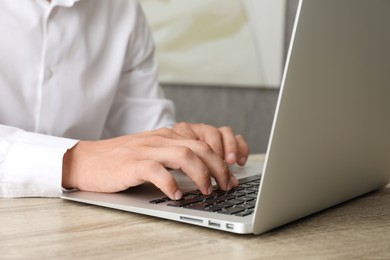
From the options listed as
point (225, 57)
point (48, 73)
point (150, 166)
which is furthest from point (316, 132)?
point (225, 57)

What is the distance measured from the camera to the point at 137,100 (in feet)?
4.82

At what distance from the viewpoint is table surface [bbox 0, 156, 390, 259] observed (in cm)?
55

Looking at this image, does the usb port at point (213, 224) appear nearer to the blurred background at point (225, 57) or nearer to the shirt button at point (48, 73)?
the shirt button at point (48, 73)

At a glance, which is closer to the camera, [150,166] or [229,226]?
[229,226]

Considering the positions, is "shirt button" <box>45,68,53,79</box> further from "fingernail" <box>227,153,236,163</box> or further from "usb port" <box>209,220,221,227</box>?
"usb port" <box>209,220,221,227</box>

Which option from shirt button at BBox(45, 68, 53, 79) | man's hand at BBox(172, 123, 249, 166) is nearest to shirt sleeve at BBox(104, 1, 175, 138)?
shirt button at BBox(45, 68, 53, 79)

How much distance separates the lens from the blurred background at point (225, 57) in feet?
7.95

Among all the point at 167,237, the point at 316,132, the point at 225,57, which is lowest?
the point at 225,57

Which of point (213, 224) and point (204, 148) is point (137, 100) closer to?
point (204, 148)

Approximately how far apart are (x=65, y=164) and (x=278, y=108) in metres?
0.43

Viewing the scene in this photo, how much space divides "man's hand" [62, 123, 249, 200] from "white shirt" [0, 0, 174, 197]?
0.35 ft

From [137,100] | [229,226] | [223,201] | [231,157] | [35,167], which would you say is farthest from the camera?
[137,100]

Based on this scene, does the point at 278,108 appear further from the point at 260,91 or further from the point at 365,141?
the point at 260,91

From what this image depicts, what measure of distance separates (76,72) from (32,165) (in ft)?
1.44
